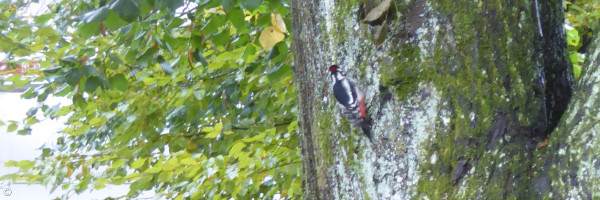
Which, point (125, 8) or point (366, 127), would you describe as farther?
point (125, 8)

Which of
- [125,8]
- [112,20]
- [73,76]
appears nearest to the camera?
[125,8]

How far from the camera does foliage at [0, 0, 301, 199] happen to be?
2.26 m

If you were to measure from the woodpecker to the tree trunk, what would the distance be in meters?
0.01

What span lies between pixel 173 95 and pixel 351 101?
7.95 feet

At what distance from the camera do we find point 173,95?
340cm

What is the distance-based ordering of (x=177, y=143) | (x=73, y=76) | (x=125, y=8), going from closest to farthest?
(x=125, y=8) < (x=73, y=76) < (x=177, y=143)

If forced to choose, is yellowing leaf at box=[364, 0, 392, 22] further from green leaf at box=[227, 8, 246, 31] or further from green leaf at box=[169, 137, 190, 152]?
green leaf at box=[169, 137, 190, 152]

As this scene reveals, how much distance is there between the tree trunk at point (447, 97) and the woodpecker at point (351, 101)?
0.01 meters

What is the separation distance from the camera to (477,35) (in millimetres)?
1061

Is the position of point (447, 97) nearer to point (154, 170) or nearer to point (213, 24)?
→ point (213, 24)

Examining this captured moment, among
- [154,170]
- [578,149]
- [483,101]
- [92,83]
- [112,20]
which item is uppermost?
[92,83]

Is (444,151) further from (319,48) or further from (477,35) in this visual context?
(319,48)

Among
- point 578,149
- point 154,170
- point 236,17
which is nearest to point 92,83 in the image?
point 154,170

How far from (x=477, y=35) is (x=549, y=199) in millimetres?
270
